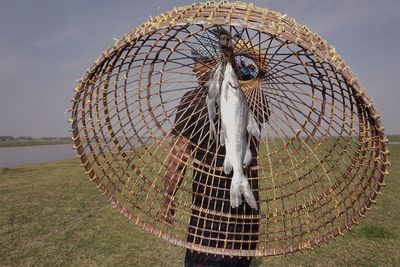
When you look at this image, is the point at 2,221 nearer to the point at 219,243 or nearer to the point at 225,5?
the point at 219,243

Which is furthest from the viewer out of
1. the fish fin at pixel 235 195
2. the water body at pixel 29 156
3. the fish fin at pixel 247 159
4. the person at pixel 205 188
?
the water body at pixel 29 156

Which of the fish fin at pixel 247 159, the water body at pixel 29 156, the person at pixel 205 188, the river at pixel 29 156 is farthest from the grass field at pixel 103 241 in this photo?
the river at pixel 29 156

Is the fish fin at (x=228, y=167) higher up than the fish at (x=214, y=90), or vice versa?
the fish at (x=214, y=90)

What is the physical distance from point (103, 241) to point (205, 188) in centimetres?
447

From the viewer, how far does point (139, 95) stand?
2.44m

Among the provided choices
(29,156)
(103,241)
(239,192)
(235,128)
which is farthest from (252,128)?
(29,156)

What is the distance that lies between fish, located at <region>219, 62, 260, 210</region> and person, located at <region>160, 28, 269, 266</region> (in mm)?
200

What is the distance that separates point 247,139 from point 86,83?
1.10 meters

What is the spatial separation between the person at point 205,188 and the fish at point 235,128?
0.66ft

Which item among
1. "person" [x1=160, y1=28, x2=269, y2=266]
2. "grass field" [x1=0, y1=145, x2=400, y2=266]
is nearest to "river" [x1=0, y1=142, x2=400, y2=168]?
"grass field" [x1=0, y1=145, x2=400, y2=266]

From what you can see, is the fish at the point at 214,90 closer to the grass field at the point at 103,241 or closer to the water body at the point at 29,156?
the grass field at the point at 103,241

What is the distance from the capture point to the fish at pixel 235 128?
221 centimetres

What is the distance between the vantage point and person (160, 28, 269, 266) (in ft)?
8.19

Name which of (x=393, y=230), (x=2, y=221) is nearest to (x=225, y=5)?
(x=393, y=230)
